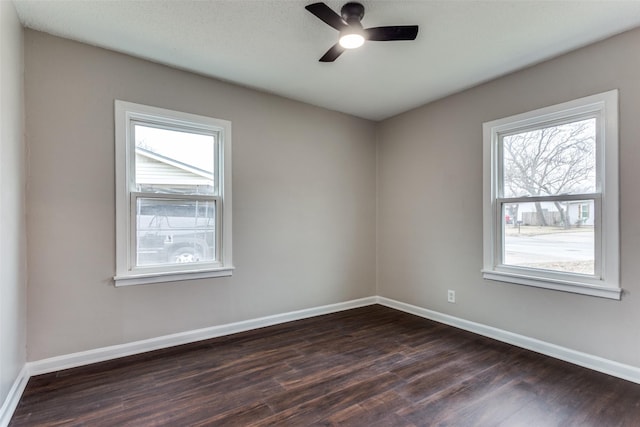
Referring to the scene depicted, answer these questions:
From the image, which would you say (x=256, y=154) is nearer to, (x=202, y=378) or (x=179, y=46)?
(x=179, y=46)

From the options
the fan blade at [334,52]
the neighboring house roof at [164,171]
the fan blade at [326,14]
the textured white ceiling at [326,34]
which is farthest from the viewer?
the neighboring house roof at [164,171]

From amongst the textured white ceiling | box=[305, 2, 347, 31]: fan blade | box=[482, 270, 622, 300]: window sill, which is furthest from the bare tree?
box=[305, 2, 347, 31]: fan blade

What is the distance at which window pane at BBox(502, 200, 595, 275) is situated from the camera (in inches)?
104

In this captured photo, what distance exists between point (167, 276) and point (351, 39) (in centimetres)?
249

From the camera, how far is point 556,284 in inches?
108

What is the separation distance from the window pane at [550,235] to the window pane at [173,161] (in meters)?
3.02

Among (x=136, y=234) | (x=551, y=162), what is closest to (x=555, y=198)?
(x=551, y=162)

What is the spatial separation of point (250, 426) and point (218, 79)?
9.80ft

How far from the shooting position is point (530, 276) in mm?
2924

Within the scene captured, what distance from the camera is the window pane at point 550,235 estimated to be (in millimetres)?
2629

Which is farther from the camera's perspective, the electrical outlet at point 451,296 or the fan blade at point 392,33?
the electrical outlet at point 451,296

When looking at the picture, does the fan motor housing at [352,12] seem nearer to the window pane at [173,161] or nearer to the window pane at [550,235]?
the window pane at [173,161]

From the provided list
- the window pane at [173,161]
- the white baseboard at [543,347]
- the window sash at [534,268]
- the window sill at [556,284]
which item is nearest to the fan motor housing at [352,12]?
the window pane at [173,161]

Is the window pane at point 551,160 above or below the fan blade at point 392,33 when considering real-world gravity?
below
